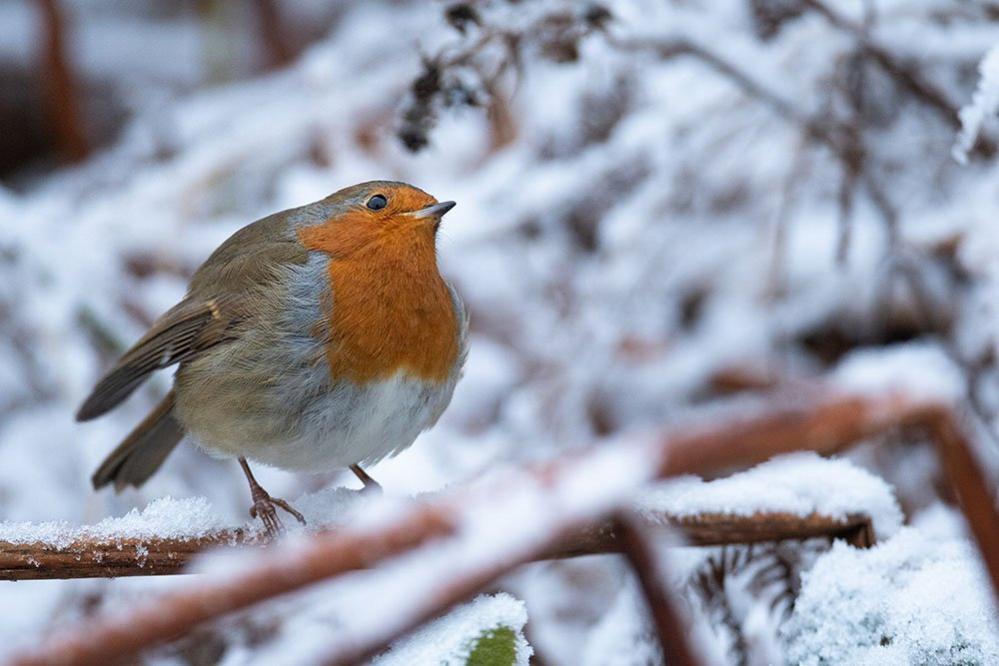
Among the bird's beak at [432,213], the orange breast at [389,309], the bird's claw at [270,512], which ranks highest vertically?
the bird's beak at [432,213]

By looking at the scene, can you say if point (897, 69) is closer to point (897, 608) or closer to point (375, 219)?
point (375, 219)

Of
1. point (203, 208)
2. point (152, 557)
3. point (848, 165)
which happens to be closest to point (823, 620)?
point (152, 557)

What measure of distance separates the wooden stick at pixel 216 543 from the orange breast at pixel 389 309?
65 cm

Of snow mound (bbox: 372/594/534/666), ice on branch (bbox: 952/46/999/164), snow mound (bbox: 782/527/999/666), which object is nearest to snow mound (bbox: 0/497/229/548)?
snow mound (bbox: 372/594/534/666)

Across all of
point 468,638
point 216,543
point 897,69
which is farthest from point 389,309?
point 897,69

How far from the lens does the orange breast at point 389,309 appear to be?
2.32 meters

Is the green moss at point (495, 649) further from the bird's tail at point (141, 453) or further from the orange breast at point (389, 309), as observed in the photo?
the bird's tail at point (141, 453)

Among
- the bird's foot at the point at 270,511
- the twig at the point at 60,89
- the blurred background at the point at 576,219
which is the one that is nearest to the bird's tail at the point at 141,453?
the blurred background at the point at 576,219

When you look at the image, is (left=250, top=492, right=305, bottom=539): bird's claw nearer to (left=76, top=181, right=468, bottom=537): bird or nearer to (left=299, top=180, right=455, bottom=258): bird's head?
(left=76, top=181, right=468, bottom=537): bird

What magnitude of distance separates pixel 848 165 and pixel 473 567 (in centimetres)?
298

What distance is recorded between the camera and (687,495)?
1579 mm

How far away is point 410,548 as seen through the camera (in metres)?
0.60

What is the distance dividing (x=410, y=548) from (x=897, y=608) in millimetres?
963

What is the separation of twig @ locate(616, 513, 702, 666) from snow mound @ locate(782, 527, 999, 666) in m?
0.76
